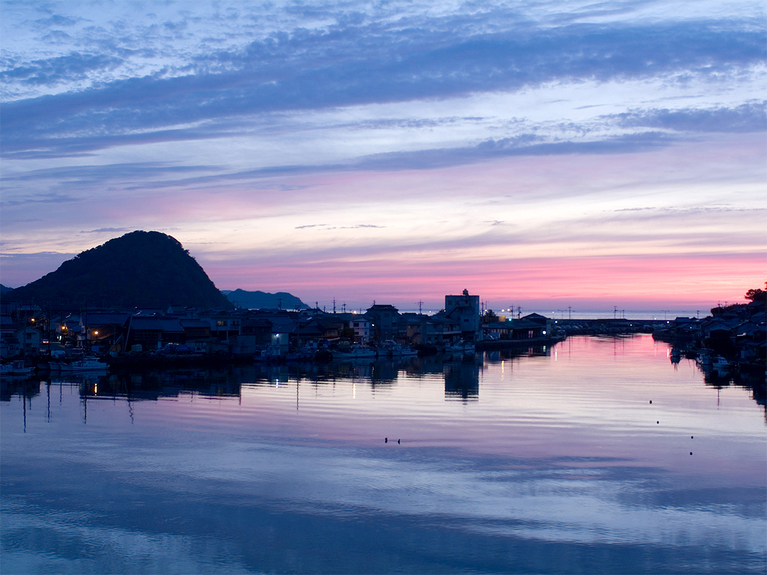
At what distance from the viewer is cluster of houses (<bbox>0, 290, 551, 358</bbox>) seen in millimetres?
32281

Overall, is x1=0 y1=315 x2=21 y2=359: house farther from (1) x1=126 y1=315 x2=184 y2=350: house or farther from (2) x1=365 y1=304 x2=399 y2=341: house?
(2) x1=365 y1=304 x2=399 y2=341: house

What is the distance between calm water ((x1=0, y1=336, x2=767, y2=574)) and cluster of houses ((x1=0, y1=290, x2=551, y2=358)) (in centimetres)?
1344

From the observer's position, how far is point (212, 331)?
121ft

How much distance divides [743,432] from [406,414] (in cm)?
749

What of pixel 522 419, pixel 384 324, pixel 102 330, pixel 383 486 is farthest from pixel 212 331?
pixel 383 486

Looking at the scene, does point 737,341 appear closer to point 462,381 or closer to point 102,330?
point 462,381

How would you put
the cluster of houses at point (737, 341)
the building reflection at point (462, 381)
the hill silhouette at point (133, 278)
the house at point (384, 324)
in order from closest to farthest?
the building reflection at point (462, 381) < the cluster of houses at point (737, 341) < the house at point (384, 324) < the hill silhouette at point (133, 278)

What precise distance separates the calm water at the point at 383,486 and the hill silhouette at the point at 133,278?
60324mm

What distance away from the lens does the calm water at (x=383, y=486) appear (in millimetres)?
7688

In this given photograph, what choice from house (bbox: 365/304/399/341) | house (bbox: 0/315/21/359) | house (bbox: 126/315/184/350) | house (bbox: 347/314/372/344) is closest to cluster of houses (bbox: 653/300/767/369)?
house (bbox: 365/304/399/341)

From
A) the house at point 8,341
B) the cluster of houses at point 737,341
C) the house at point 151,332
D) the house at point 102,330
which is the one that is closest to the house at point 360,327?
the house at point 151,332

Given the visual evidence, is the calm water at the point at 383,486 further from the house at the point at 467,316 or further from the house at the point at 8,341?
the house at the point at 467,316

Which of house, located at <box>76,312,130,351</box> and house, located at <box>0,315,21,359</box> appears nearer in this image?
house, located at <box>0,315,21,359</box>

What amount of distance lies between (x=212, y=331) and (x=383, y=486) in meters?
28.4
